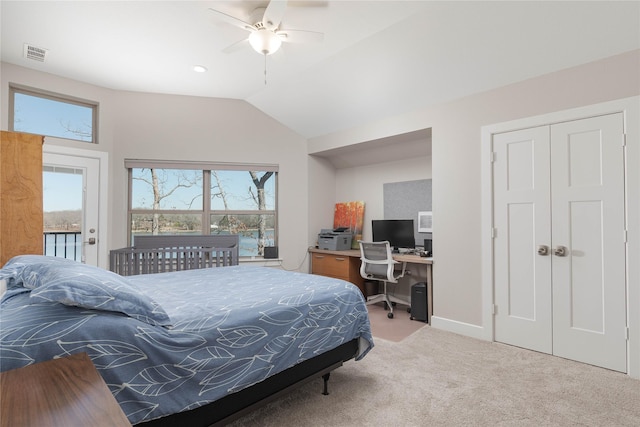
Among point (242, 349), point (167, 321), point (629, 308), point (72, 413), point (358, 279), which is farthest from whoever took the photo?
point (358, 279)

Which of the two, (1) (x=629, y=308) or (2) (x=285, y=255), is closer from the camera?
(1) (x=629, y=308)

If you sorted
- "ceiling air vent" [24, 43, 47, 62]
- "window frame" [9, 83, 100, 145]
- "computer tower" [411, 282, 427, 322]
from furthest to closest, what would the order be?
"computer tower" [411, 282, 427, 322] < "window frame" [9, 83, 100, 145] < "ceiling air vent" [24, 43, 47, 62]

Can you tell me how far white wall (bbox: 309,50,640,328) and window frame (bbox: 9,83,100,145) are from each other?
388 cm

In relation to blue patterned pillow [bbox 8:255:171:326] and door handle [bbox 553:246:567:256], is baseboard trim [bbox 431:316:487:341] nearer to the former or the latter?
door handle [bbox 553:246:567:256]

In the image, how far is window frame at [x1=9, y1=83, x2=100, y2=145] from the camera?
3424 millimetres

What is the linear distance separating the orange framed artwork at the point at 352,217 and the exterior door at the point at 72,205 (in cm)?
341

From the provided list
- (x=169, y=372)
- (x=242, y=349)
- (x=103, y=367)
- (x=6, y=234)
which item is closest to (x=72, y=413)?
(x=103, y=367)

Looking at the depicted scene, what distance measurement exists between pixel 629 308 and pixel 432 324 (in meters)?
1.67

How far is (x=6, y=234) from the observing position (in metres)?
2.43

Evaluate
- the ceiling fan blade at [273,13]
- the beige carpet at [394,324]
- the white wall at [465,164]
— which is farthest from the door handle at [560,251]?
the ceiling fan blade at [273,13]

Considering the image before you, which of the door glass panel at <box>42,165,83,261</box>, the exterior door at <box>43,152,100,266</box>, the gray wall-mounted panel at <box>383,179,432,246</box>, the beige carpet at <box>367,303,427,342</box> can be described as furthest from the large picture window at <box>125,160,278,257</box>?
the beige carpet at <box>367,303,427,342</box>

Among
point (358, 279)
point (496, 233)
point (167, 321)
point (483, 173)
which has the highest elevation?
point (483, 173)

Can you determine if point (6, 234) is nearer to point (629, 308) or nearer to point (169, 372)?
point (169, 372)

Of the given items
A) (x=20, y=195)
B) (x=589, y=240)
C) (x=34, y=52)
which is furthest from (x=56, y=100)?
(x=589, y=240)
